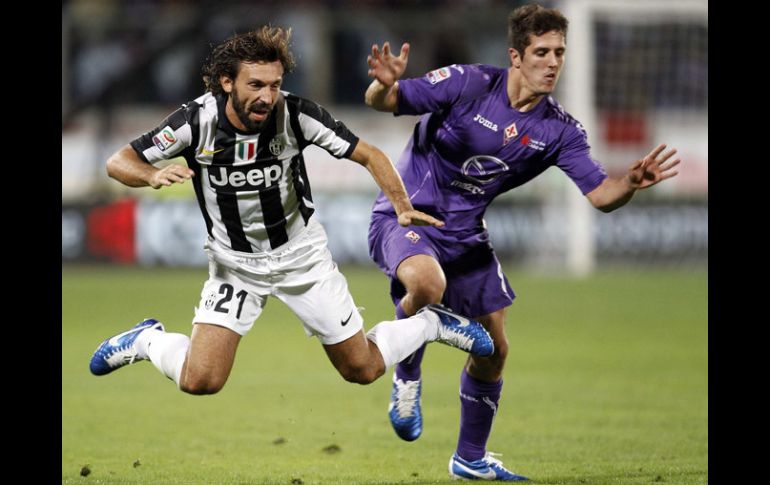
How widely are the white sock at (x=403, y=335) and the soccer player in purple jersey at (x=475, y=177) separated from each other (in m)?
0.17

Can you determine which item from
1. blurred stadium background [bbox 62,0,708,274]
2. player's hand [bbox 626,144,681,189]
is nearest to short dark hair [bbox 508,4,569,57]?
player's hand [bbox 626,144,681,189]

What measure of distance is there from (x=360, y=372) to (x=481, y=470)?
3.02 ft

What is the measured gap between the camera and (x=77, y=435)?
7441 millimetres

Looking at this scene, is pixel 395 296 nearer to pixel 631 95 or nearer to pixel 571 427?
pixel 571 427

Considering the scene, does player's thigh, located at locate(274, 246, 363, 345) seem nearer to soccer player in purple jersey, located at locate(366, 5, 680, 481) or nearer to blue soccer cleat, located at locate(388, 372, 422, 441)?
soccer player in purple jersey, located at locate(366, 5, 680, 481)

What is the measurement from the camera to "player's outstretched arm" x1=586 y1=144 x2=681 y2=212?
601 cm

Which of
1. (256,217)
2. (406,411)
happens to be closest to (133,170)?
(256,217)

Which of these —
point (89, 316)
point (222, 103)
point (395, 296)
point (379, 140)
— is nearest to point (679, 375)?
point (395, 296)

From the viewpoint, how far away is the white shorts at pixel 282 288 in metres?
5.85

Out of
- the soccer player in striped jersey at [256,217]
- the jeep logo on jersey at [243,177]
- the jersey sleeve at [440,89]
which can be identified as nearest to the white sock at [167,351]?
the soccer player in striped jersey at [256,217]

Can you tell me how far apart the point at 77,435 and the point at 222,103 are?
2.86m

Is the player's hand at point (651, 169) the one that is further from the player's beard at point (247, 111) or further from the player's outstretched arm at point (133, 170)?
the player's outstretched arm at point (133, 170)

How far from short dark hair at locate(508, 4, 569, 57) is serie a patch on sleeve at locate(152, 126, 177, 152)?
2008 mm

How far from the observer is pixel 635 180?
608 centimetres
